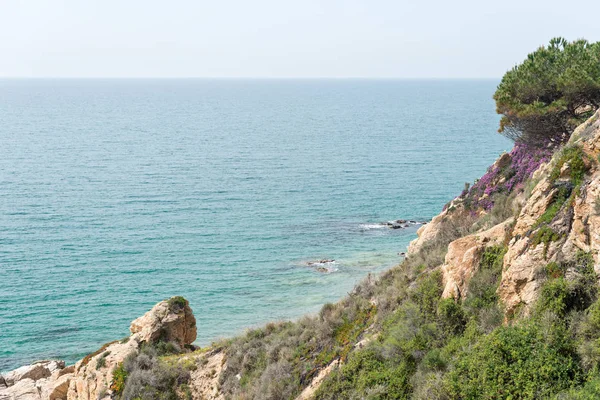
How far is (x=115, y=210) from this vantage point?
70750mm

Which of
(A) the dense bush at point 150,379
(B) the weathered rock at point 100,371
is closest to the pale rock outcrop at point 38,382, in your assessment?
(B) the weathered rock at point 100,371

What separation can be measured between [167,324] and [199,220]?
40.3 m

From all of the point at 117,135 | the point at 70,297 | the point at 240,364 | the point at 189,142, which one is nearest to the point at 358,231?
the point at 70,297

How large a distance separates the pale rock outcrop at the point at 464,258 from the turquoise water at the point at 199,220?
2560 centimetres

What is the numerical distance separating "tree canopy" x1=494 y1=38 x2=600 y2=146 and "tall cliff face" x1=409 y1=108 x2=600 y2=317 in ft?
24.9

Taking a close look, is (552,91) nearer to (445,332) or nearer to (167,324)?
(445,332)

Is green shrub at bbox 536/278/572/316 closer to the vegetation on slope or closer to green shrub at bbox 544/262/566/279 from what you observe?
the vegetation on slope

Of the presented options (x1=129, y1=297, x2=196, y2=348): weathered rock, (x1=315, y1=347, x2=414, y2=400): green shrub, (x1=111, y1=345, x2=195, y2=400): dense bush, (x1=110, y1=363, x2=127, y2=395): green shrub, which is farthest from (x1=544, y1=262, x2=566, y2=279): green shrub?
(x1=129, y1=297, x2=196, y2=348): weathered rock

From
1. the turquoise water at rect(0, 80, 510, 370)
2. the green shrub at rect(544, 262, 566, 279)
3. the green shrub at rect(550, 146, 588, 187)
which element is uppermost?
the green shrub at rect(550, 146, 588, 187)

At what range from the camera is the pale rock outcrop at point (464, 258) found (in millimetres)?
17703

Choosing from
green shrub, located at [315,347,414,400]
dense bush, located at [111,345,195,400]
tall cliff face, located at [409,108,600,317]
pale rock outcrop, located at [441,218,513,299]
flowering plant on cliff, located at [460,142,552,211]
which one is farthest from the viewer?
flowering plant on cliff, located at [460,142,552,211]

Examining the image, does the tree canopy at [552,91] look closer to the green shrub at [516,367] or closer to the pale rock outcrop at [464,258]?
the pale rock outcrop at [464,258]

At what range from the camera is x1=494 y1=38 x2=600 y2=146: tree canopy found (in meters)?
26.0

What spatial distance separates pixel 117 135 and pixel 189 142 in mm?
22130
